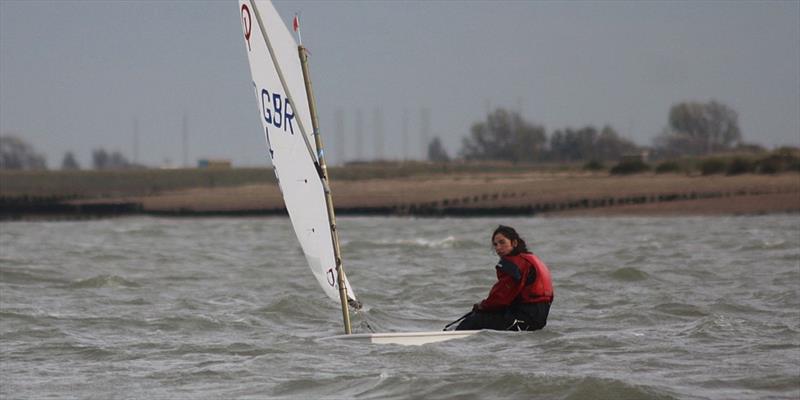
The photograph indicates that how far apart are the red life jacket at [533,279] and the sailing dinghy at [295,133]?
68.3 inches

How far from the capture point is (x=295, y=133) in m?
13.3

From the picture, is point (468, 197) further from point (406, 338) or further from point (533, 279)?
point (406, 338)

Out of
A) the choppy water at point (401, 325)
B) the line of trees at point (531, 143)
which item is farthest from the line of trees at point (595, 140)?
the choppy water at point (401, 325)

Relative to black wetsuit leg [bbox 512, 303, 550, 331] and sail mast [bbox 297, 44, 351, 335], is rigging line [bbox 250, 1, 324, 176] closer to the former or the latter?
sail mast [bbox 297, 44, 351, 335]

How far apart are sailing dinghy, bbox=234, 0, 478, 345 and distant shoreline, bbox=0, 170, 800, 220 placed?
117 feet

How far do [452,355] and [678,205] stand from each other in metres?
37.6

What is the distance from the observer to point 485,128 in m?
103

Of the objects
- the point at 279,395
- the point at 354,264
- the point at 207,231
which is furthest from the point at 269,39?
the point at 207,231

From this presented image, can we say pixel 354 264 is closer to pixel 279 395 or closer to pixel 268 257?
pixel 268 257

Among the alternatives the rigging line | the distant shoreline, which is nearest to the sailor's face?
the rigging line

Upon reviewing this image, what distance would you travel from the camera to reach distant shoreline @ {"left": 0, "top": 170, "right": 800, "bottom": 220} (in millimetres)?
50750

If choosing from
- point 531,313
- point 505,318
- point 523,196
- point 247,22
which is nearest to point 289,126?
point 247,22

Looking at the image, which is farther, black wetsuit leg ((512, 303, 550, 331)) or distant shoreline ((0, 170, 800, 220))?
distant shoreline ((0, 170, 800, 220))

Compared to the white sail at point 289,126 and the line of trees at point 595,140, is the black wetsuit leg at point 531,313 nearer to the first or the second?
the white sail at point 289,126
